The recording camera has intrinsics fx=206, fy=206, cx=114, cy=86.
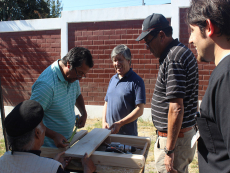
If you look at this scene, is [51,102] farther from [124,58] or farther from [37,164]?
[124,58]

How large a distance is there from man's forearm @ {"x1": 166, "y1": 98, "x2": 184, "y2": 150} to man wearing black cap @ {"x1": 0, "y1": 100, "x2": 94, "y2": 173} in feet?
3.15

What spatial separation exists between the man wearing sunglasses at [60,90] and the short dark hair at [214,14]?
132cm

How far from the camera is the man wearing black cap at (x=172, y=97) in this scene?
1.77 meters

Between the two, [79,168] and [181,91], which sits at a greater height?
[181,91]

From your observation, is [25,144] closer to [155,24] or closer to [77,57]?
[77,57]

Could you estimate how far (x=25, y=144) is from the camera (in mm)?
1354

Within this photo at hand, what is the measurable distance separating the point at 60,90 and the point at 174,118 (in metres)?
1.14

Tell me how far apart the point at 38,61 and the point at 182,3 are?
15.5 ft

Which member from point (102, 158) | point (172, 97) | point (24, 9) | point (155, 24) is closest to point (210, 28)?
point (172, 97)

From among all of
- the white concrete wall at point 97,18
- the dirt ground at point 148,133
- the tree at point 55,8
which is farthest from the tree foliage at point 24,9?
the dirt ground at point 148,133

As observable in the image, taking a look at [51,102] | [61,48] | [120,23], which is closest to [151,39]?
[51,102]

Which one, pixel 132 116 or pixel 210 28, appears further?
pixel 132 116

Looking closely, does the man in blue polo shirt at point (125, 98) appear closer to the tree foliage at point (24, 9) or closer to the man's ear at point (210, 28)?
the man's ear at point (210, 28)

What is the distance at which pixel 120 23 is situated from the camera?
19.6 feet
